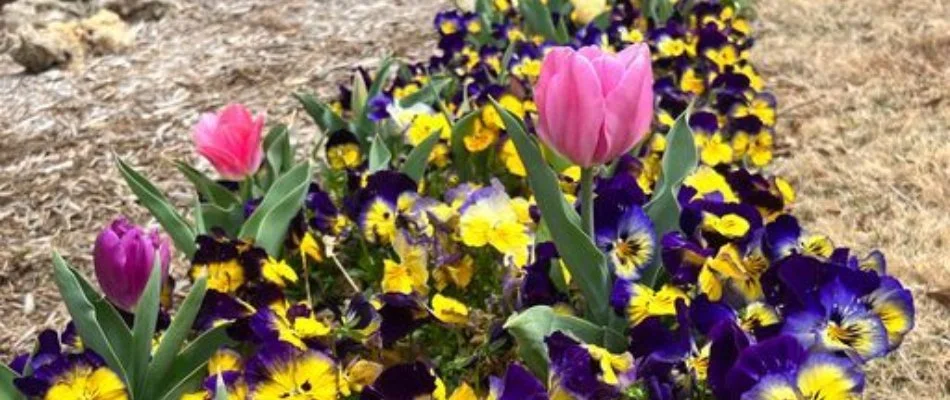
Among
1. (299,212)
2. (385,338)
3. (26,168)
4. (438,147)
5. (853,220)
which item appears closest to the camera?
(385,338)

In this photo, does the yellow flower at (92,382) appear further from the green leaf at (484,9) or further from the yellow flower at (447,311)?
the green leaf at (484,9)

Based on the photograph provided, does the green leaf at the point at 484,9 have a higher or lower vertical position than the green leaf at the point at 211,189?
lower

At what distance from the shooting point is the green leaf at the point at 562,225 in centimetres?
189

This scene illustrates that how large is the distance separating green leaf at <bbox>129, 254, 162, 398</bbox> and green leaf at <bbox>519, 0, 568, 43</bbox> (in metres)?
2.39

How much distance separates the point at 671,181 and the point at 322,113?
1255 millimetres

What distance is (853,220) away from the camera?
3.30 m

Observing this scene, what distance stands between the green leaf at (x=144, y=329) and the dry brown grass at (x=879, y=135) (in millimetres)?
1406

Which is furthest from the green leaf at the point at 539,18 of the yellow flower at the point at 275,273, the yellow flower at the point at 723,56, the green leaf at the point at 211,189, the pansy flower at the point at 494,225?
the yellow flower at the point at 275,273

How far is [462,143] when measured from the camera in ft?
9.51

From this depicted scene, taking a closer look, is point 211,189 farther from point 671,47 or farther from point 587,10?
point 587,10

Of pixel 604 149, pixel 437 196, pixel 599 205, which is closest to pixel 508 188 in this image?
pixel 437 196

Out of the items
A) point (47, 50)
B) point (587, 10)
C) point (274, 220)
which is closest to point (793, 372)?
point (274, 220)

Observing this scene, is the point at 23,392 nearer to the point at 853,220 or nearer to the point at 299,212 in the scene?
the point at 299,212

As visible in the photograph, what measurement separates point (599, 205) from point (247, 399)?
0.67 metres
